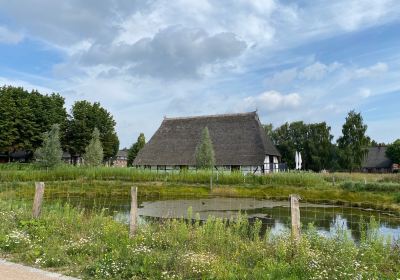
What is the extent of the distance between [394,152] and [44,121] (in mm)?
59344

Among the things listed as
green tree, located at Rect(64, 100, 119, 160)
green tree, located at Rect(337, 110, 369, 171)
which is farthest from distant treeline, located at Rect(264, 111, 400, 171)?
green tree, located at Rect(64, 100, 119, 160)

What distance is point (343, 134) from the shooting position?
4706 cm

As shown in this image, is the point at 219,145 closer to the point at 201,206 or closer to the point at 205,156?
the point at 205,156

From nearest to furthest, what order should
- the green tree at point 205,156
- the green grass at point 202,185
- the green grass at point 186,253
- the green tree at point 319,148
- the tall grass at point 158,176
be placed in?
the green grass at point 186,253
the green grass at point 202,185
the tall grass at point 158,176
the green tree at point 205,156
the green tree at point 319,148

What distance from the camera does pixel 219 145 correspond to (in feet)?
135

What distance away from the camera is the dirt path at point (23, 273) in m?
5.22

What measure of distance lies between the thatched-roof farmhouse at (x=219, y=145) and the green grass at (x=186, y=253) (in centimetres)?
3008

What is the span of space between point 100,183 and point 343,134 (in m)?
31.6

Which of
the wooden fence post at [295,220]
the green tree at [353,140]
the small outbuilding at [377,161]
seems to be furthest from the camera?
the small outbuilding at [377,161]

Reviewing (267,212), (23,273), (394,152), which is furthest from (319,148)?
(23,273)

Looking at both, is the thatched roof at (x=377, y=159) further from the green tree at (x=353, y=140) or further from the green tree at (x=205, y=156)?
the green tree at (x=205, y=156)

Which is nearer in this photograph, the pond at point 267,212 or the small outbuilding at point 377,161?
the pond at point 267,212

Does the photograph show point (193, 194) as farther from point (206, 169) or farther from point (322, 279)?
point (322, 279)

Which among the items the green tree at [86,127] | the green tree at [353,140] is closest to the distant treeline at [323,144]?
the green tree at [353,140]
